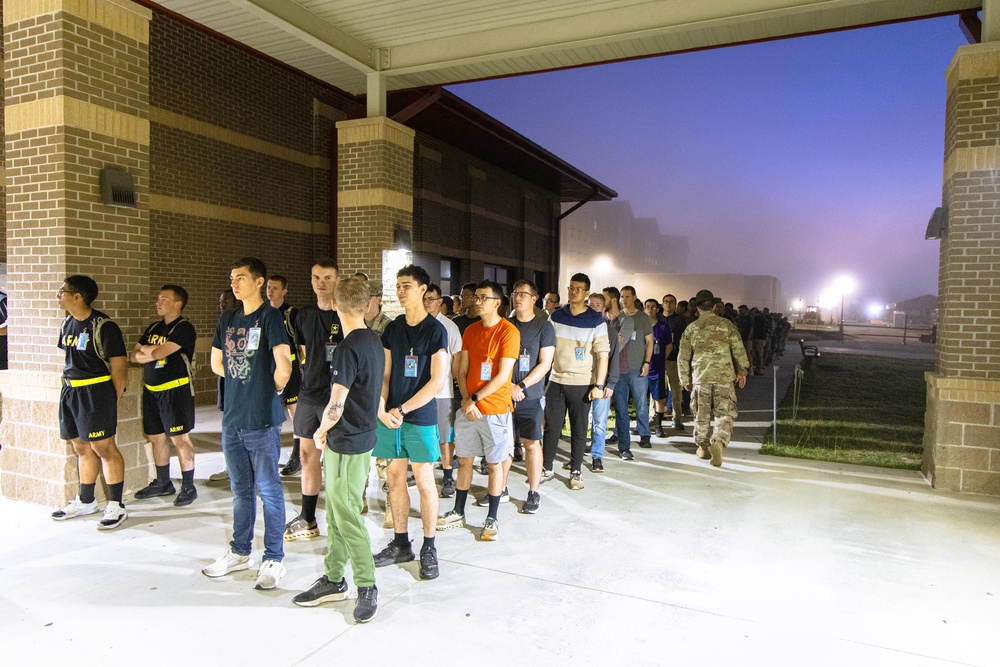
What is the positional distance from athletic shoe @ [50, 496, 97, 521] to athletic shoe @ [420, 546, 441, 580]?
3.07 metres

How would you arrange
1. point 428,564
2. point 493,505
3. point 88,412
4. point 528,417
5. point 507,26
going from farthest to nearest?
point 507,26
point 528,417
point 88,412
point 493,505
point 428,564

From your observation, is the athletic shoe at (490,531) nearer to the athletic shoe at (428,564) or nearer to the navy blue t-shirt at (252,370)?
the athletic shoe at (428,564)

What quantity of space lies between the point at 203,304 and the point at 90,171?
199 inches

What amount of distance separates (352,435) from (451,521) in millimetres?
1809

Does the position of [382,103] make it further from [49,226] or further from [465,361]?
[465,361]

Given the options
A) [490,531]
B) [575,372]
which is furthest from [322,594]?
[575,372]

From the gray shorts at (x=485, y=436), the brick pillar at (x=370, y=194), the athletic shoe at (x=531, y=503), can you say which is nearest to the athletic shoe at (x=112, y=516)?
the gray shorts at (x=485, y=436)

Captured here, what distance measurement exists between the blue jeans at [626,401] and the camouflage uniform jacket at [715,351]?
0.62m

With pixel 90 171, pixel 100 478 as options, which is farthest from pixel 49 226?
pixel 100 478

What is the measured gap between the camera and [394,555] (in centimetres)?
423

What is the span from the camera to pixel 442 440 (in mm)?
4926

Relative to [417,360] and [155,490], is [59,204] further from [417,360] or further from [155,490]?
[417,360]

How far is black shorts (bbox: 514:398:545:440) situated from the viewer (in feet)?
17.5

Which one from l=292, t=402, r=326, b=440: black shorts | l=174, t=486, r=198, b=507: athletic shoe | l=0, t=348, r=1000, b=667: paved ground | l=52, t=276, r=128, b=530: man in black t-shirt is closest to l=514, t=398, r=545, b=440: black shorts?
l=0, t=348, r=1000, b=667: paved ground
